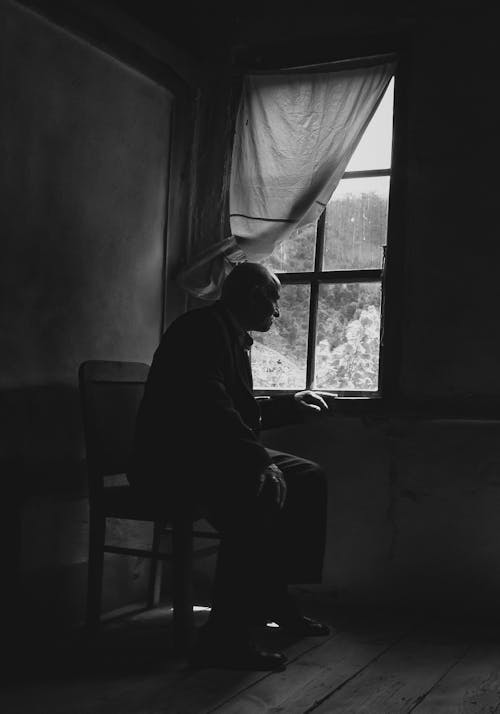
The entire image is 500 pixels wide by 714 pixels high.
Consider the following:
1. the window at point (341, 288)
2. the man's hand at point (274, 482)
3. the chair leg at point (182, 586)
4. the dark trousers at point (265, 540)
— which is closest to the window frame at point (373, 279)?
the window at point (341, 288)

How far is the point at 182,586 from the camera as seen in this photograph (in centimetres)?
282

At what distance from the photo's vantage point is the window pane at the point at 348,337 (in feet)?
12.0

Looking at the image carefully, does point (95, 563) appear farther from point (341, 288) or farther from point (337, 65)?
point (337, 65)

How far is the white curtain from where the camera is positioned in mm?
3666

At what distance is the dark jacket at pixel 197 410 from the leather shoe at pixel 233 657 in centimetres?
54

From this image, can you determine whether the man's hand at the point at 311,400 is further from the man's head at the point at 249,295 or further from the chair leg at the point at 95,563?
the chair leg at the point at 95,563

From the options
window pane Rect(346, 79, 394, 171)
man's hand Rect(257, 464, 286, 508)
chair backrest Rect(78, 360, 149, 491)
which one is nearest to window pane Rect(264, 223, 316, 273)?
window pane Rect(346, 79, 394, 171)

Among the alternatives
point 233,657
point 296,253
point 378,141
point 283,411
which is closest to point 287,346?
point 296,253

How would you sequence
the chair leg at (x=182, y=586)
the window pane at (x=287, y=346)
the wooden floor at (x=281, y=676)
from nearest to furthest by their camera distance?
the wooden floor at (x=281, y=676) < the chair leg at (x=182, y=586) < the window pane at (x=287, y=346)

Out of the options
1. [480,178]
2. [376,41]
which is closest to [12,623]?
[480,178]

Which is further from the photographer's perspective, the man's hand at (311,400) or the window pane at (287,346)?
the window pane at (287,346)

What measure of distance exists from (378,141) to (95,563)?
2.16 metres

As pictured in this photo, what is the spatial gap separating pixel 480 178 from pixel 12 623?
2.48 meters

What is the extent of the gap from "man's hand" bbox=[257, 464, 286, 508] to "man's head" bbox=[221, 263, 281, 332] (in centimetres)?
62
